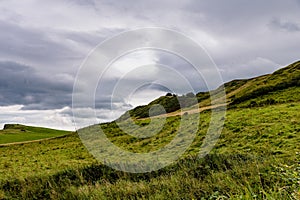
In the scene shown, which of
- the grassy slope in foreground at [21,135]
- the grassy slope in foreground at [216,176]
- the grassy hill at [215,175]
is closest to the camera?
the grassy hill at [215,175]

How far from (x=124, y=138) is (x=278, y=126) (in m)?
21.5

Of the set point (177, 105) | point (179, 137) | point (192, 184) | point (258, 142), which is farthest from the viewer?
point (177, 105)

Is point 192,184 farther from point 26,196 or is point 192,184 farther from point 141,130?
point 141,130

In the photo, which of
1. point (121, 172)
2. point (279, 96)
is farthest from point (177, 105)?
point (121, 172)

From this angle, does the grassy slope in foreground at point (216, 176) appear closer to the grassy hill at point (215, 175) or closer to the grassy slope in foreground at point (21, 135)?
the grassy hill at point (215, 175)

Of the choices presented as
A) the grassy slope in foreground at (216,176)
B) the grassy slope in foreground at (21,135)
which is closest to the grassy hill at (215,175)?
the grassy slope in foreground at (216,176)

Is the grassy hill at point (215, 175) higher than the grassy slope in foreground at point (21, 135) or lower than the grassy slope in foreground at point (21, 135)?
lower

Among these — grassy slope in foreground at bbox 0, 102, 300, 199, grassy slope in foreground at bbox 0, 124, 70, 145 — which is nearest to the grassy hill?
grassy slope in foreground at bbox 0, 102, 300, 199

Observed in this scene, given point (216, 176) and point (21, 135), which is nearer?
point (216, 176)

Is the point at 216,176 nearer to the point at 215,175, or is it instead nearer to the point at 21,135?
the point at 215,175

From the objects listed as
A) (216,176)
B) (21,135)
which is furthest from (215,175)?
(21,135)

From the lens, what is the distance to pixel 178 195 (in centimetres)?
1134

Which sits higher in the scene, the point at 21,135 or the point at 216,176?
the point at 21,135

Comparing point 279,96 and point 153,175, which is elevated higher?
point 279,96
